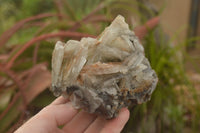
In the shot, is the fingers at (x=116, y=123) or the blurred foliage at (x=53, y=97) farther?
the blurred foliage at (x=53, y=97)

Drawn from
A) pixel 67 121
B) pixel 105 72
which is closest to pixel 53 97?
pixel 67 121

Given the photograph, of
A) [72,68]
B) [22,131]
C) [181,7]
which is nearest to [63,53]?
[72,68]

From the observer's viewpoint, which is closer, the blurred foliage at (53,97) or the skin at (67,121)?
the skin at (67,121)

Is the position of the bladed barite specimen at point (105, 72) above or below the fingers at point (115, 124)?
above

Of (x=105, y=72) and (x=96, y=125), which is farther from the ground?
(x=105, y=72)

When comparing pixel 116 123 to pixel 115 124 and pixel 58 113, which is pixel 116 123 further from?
pixel 58 113

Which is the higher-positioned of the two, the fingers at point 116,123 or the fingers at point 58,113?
the fingers at point 58,113
